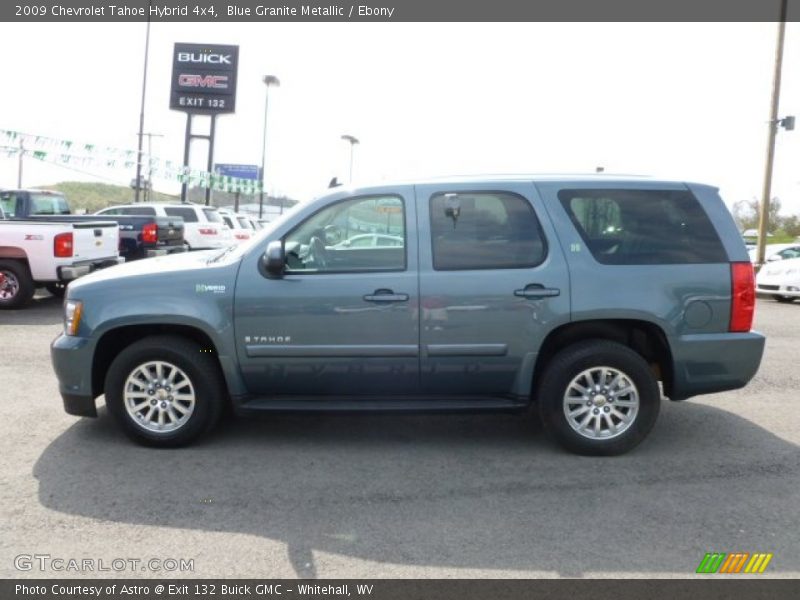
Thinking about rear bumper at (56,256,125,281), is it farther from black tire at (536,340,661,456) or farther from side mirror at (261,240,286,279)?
black tire at (536,340,661,456)

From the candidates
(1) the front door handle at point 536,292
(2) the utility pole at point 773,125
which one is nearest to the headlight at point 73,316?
(1) the front door handle at point 536,292

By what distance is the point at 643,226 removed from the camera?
514 centimetres

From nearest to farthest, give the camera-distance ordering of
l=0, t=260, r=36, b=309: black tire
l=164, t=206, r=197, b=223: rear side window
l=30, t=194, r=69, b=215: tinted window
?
1. l=0, t=260, r=36, b=309: black tire
2. l=30, t=194, r=69, b=215: tinted window
3. l=164, t=206, r=197, b=223: rear side window

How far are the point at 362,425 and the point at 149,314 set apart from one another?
Result: 1.83 m

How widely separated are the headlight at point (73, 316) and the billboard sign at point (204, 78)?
3600 centimetres

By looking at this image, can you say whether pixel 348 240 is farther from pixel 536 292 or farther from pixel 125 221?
pixel 125 221

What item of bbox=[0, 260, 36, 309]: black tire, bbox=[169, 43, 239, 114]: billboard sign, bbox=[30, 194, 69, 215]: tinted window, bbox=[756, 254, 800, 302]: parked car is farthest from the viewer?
bbox=[169, 43, 239, 114]: billboard sign

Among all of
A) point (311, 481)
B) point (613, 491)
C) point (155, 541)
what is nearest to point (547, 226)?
point (613, 491)

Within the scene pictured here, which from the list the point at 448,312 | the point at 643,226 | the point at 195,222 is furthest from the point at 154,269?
the point at 195,222

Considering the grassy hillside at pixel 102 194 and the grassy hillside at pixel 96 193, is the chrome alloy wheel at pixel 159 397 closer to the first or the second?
the grassy hillside at pixel 102 194

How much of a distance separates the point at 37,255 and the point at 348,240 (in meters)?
8.31

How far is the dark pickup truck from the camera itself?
1546cm

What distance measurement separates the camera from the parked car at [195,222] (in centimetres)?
2205

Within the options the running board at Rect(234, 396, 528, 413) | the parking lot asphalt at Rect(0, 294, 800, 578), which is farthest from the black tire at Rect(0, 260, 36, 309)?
the running board at Rect(234, 396, 528, 413)
